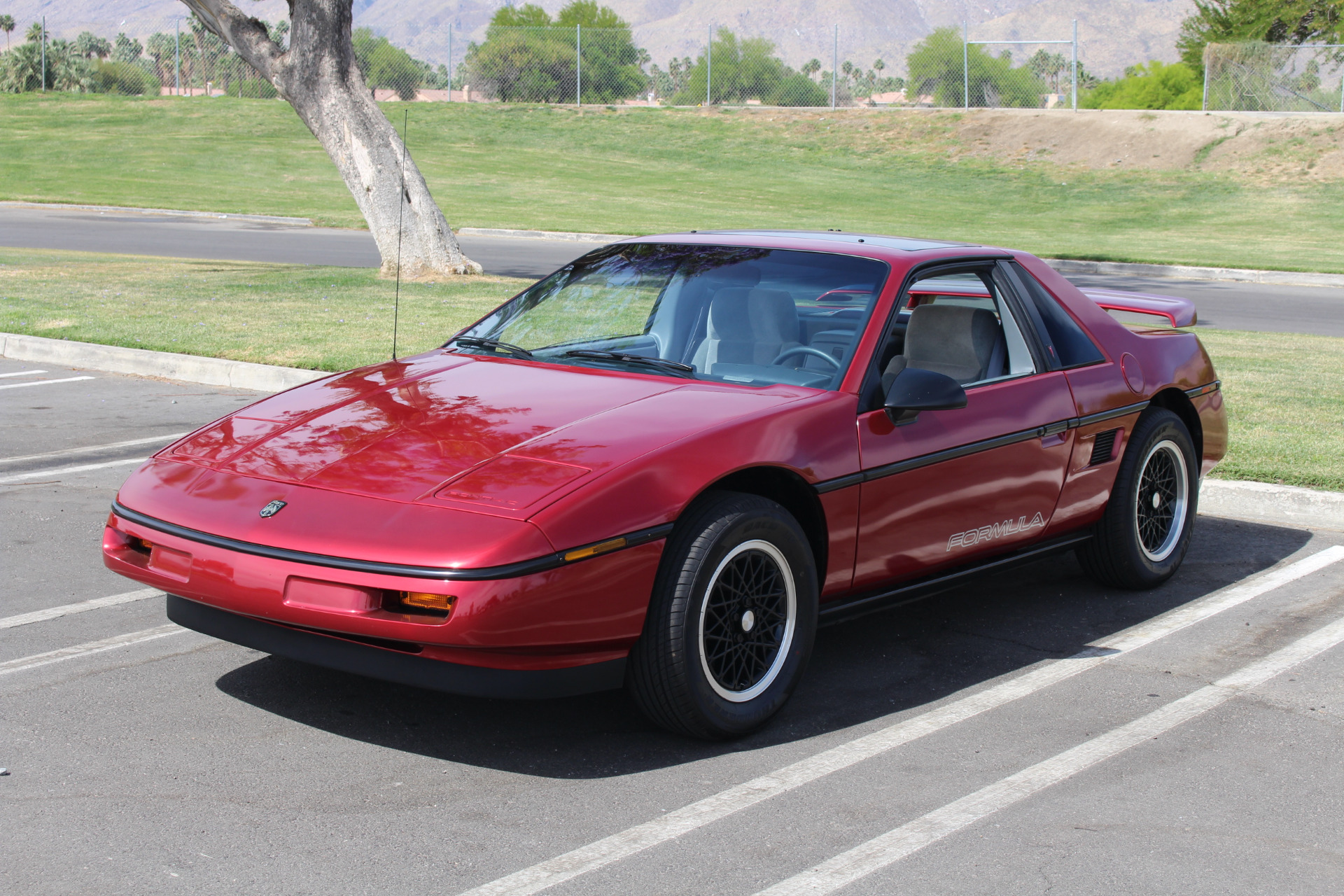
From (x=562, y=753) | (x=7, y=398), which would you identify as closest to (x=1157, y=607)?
(x=562, y=753)

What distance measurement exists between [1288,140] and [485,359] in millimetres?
38929

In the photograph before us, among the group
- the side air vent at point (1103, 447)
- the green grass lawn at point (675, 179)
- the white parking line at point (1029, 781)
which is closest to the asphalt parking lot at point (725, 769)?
the white parking line at point (1029, 781)

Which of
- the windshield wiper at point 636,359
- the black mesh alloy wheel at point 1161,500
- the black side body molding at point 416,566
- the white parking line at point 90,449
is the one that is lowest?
the white parking line at point 90,449

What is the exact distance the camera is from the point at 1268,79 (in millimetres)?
42031

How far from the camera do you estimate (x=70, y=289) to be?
14945mm

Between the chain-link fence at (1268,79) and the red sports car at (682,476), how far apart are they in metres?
40.5

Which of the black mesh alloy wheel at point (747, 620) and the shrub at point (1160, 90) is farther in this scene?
the shrub at point (1160, 90)

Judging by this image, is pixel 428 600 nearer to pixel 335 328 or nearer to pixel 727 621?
pixel 727 621

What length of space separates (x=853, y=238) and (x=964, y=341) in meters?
0.60

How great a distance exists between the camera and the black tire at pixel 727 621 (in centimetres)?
385

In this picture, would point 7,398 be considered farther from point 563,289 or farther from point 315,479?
point 315,479

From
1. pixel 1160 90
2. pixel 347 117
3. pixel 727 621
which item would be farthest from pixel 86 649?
pixel 1160 90

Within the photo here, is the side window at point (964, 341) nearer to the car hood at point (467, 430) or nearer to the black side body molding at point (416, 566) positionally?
the car hood at point (467, 430)

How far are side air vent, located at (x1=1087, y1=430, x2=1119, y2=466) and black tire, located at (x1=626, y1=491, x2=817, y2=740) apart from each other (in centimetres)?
166
